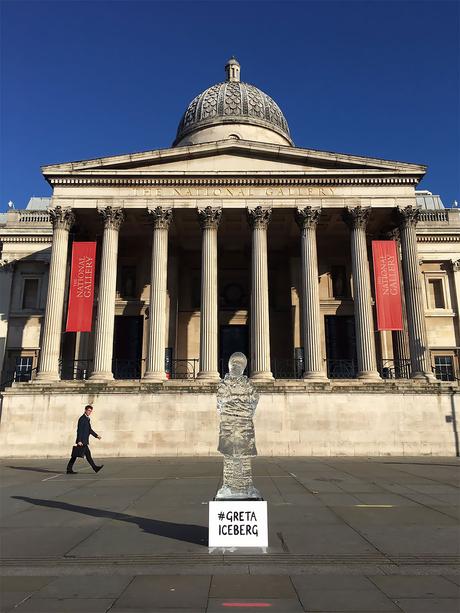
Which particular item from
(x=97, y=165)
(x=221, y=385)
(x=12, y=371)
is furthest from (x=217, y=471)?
(x=12, y=371)

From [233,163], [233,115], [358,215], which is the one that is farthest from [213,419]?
[233,115]

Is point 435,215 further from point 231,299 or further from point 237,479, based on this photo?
point 237,479

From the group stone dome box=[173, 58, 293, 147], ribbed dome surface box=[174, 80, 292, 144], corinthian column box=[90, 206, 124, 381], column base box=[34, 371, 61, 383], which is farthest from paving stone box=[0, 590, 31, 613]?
ribbed dome surface box=[174, 80, 292, 144]

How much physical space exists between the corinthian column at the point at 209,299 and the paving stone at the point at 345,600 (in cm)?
1977

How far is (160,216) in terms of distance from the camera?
2791cm

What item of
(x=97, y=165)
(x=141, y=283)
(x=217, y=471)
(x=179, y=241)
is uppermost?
(x=97, y=165)

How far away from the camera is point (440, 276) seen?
3619 cm

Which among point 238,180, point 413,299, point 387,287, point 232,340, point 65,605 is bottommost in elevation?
Answer: point 65,605

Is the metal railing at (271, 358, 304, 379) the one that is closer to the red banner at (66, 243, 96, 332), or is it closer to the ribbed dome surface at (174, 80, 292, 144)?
the red banner at (66, 243, 96, 332)

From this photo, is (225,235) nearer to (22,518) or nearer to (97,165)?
(97,165)

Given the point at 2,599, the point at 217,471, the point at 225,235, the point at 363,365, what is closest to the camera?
the point at 2,599

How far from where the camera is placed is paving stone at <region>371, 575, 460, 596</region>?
5.27m

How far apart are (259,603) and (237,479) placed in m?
2.35

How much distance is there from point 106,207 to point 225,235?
869cm
